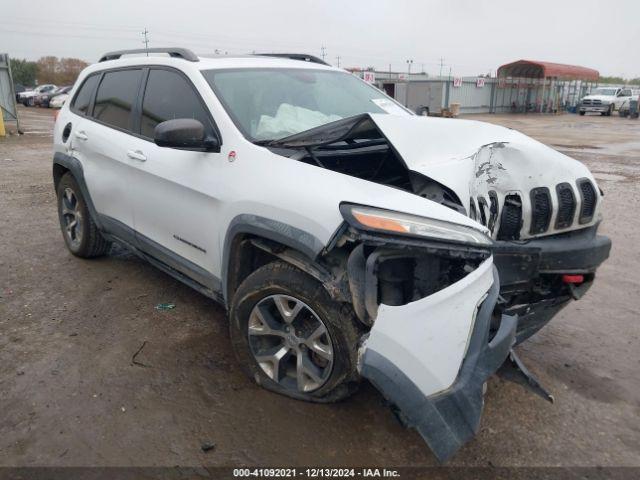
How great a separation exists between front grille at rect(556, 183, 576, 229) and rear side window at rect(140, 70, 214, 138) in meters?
2.01

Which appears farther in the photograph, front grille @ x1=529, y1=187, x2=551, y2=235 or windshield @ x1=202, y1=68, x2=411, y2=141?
windshield @ x1=202, y1=68, x2=411, y2=141

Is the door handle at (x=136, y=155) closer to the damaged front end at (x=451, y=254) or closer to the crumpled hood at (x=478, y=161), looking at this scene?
the damaged front end at (x=451, y=254)

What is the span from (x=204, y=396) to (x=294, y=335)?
68cm

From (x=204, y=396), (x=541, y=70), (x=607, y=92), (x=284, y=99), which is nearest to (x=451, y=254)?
(x=204, y=396)

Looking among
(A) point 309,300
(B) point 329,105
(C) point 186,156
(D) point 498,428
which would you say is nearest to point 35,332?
(C) point 186,156

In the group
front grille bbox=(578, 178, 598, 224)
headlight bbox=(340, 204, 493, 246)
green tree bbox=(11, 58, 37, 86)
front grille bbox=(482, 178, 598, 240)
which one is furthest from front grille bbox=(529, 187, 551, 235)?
green tree bbox=(11, 58, 37, 86)

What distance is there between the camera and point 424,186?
2.83 meters

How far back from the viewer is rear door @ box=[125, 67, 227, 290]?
3.13 metres

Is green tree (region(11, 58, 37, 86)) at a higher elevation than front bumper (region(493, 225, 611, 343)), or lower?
higher

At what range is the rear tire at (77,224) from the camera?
4762mm

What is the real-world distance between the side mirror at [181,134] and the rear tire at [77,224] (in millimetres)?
2085

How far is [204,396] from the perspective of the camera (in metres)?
2.95

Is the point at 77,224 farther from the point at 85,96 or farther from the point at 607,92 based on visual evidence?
the point at 607,92

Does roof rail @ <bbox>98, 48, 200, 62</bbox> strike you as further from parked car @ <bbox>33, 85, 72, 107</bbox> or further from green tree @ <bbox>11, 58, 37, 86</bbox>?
green tree @ <bbox>11, 58, 37, 86</bbox>
